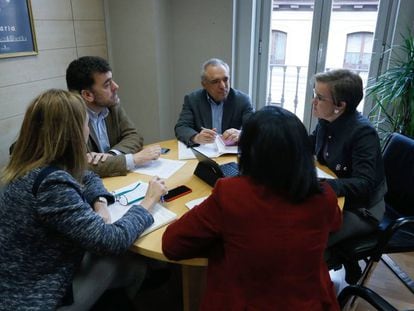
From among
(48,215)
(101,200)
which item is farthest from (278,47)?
(48,215)

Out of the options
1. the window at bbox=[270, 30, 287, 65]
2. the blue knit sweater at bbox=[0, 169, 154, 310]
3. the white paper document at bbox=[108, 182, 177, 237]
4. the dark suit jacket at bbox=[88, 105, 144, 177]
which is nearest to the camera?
the blue knit sweater at bbox=[0, 169, 154, 310]

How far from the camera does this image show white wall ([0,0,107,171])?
2.12 m

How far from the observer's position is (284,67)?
3076mm

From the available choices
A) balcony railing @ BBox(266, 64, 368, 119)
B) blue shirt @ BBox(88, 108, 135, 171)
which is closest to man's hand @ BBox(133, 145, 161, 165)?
blue shirt @ BBox(88, 108, 135, 171)

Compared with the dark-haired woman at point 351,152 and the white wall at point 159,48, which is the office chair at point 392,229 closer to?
the dark-haired woman at point 351,152

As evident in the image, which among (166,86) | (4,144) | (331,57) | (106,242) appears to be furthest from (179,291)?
(331,57)

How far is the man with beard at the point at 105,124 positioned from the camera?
5.43 ft

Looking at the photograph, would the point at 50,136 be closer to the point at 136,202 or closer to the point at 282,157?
the point at 136,202

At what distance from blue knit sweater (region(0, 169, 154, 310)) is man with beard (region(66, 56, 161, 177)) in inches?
23.0

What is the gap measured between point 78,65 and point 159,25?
47.6 inches

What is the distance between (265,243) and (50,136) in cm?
72

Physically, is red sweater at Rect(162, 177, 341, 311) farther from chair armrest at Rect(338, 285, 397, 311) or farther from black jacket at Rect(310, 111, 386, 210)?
black jacket at Rect(310, 111, 386, 210)

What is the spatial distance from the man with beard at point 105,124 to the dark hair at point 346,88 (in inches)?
36.5

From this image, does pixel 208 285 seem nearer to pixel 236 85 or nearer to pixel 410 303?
pixel 410 303
